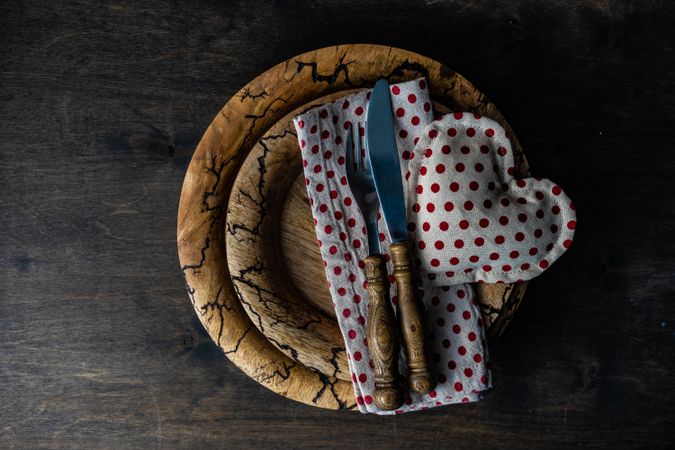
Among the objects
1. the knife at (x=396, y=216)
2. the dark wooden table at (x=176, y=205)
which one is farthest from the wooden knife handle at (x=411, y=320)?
the dark wooden table at (x=176, y=205)

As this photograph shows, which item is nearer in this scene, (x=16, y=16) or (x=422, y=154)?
(x=422, y=154)

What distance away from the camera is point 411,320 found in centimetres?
49

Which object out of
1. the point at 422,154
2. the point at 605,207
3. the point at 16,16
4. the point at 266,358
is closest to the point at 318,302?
the point at 266,358

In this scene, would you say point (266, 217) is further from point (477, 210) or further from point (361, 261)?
point (477, 210)

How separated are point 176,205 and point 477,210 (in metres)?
0.34

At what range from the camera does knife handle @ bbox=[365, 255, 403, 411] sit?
1.59 feet

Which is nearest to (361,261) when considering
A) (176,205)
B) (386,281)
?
(386,281)

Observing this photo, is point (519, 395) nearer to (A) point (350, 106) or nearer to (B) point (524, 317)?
(B) point (524, 317)

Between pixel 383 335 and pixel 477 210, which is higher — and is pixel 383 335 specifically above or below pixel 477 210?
below

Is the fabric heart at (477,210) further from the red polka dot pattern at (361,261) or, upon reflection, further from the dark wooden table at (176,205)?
the dark wooden table at (176,205)

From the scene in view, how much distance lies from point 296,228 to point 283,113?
4.7 inches

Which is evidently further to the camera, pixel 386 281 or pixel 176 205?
pixel 176 205

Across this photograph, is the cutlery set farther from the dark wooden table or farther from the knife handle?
the dark wooden table

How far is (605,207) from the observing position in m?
0.62
